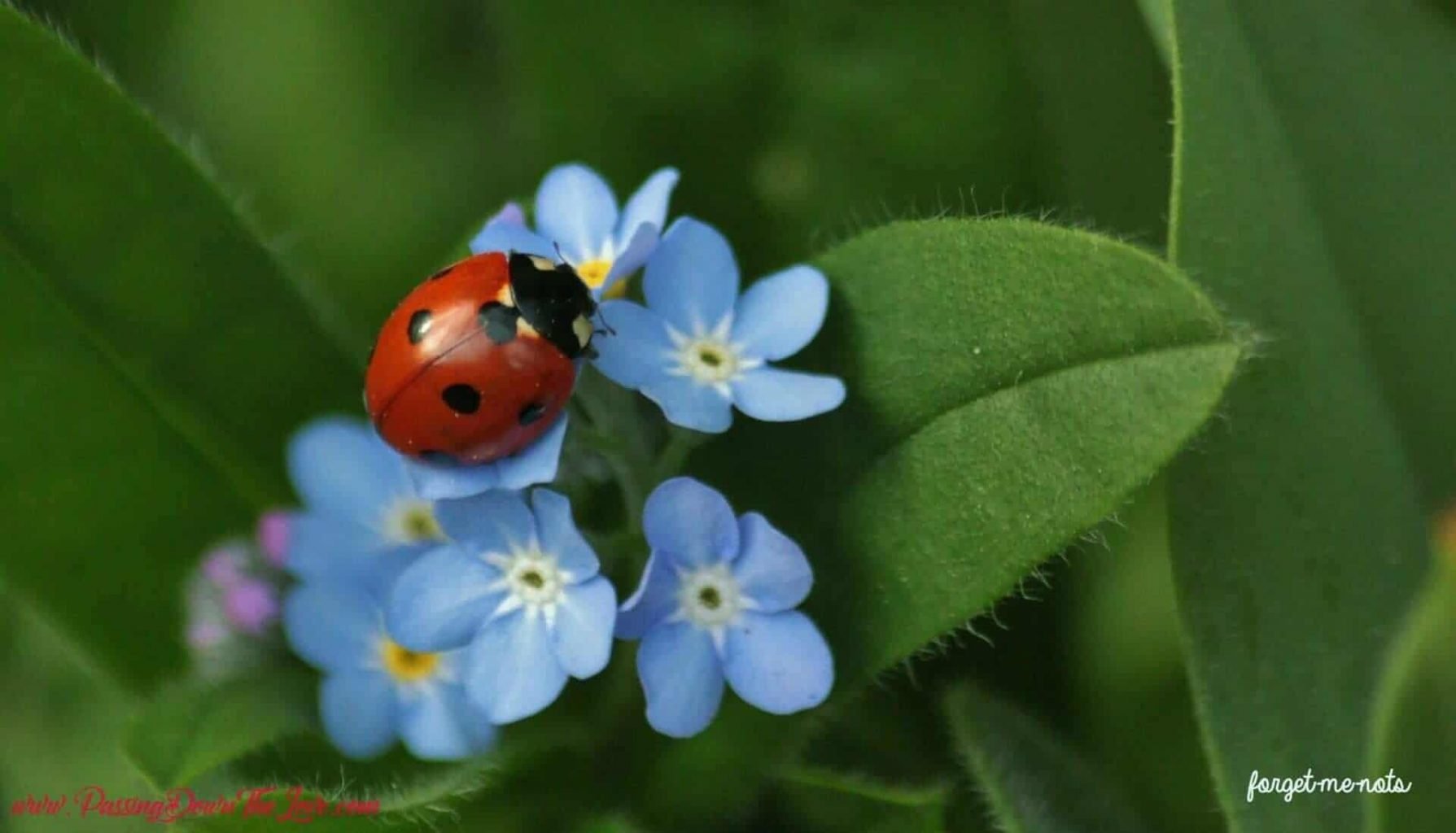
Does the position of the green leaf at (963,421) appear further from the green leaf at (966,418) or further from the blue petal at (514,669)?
the blue petal at (514,669)

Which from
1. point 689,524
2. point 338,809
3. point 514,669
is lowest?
point 338,809

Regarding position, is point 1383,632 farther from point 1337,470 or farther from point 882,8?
point 882,8

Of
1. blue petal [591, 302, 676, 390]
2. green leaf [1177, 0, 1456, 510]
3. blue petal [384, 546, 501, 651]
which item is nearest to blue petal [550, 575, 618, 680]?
blue petal [384, 546, 501, 651]

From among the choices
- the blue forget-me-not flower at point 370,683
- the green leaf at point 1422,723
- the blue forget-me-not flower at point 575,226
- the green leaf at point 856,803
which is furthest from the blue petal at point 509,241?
the green leaf at point 1422,723

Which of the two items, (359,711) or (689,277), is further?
(359,711)

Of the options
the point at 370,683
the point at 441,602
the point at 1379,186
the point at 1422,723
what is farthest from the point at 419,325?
the point at 1379,186

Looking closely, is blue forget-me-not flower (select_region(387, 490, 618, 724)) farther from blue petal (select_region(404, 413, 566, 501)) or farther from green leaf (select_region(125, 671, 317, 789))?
green leaf (select_region(125, 671, 317, 789))

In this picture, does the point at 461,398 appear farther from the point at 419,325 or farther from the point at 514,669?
the point at 514,669
